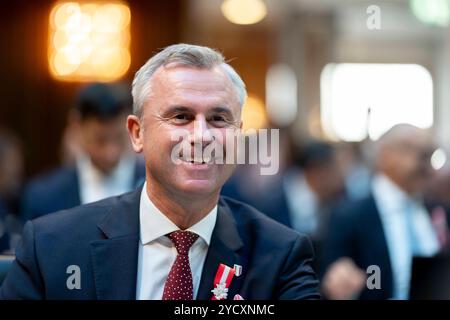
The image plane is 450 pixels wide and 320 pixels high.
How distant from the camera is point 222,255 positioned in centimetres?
259

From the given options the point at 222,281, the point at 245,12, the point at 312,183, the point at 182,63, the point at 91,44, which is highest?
the point at 245,12

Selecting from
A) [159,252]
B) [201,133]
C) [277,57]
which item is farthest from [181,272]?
[277,57]

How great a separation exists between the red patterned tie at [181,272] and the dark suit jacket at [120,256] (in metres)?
0.04

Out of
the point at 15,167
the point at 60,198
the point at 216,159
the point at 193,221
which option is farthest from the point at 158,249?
the point at 15,167

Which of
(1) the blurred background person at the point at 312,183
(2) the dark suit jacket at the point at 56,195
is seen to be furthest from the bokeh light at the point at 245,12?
(2) the dark suit jacket at the point at 56,195

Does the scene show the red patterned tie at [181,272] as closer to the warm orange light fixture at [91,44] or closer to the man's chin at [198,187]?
the man's chin at [198,187]

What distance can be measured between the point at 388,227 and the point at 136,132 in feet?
6.87

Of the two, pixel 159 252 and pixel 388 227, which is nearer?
pixel 159 252

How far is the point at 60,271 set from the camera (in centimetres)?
254

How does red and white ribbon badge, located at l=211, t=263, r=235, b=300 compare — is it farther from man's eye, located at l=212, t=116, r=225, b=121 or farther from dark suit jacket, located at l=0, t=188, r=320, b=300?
man's eye, located at l=212, t=116, r=225, b=121

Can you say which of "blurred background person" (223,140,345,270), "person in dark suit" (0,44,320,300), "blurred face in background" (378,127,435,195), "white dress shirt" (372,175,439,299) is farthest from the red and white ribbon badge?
"blurred background person" (223,140,345,270)

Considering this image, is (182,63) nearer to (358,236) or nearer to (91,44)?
(91,44)
